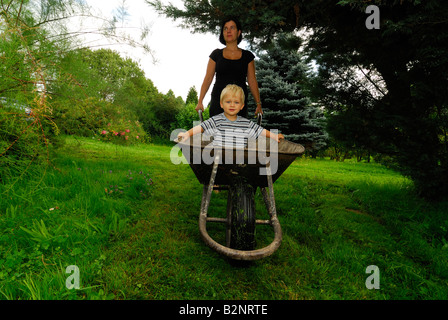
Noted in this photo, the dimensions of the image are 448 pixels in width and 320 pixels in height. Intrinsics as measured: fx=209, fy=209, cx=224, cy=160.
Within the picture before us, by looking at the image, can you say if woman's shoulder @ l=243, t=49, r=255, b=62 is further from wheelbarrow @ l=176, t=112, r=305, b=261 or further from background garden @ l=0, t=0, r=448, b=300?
wheelbarrow @ l=176, t=112, r=305, b=261

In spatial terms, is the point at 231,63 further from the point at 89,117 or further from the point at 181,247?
the point at 89,117

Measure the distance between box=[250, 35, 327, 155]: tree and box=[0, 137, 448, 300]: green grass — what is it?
7.71 m

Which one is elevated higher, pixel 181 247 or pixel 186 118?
pixel 186 118

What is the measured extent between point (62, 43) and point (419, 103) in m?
4.84

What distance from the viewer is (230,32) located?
260cm

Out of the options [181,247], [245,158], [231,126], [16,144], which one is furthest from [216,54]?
[16,144]

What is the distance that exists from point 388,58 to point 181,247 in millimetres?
3705

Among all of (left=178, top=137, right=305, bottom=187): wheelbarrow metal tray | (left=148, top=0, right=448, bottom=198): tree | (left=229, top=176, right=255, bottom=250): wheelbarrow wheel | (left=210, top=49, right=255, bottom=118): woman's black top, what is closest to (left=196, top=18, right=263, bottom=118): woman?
(left=210, top=49, right=255, bottom=118): woman's black top

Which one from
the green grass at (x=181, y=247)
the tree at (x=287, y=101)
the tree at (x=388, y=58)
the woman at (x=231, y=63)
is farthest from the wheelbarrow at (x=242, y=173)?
the tree at (x=287, y=101)

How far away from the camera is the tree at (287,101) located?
10297 millimetres

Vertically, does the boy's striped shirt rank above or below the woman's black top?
below

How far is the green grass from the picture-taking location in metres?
1.45

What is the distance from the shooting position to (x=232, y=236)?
1.53 m
